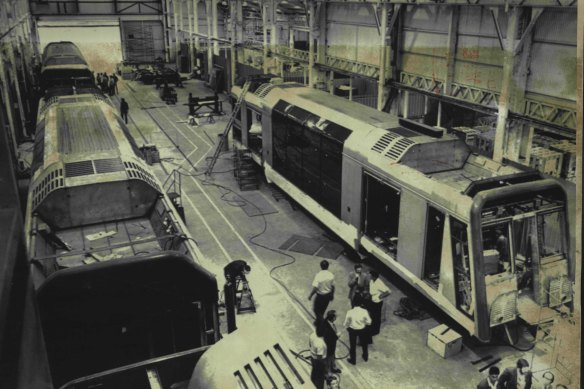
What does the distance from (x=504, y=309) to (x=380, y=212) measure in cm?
376

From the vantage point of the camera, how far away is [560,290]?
905 centimetres

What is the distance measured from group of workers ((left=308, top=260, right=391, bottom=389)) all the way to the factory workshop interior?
0.13ft

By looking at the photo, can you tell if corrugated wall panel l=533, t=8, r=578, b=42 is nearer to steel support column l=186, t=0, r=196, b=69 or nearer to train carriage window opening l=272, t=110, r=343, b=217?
train carriage window opening l=272, t=110, r=343, b=217

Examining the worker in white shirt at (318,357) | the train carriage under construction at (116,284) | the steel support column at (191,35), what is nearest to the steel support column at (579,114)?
the train carriage under construction at (116,284)

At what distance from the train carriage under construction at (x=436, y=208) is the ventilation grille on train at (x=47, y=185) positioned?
615 cm

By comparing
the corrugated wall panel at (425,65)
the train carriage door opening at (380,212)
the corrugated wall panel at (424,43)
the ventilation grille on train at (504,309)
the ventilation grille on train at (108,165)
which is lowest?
the ventilation grille on train at (504,309)

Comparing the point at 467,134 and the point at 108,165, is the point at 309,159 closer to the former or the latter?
the point at 467,134

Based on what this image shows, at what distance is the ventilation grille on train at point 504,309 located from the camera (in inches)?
343

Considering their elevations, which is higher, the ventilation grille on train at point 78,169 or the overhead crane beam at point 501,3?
the overhead crane beam at point 501,3

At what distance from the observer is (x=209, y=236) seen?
14375 mm

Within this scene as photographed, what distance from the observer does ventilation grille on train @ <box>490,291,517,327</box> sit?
8703mm

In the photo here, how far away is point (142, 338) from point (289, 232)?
7.93m

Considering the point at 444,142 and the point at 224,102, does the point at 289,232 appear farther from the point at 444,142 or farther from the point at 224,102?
the point at 224,102

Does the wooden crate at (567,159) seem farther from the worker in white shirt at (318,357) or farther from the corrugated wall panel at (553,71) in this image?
the worker in white shirt at (318,357)
